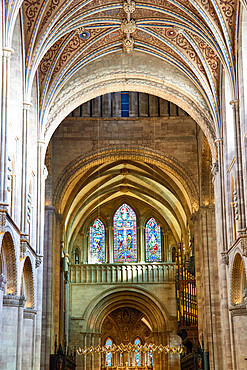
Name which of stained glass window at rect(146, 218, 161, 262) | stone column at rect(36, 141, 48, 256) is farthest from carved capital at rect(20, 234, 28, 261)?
stained glass window at rect(146, 218, 161, 262)

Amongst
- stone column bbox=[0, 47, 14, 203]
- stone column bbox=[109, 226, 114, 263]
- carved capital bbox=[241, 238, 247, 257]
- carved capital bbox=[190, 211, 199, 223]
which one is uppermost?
stone column bbox=[109, 226, 114, 263]

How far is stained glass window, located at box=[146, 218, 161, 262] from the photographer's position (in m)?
41.8

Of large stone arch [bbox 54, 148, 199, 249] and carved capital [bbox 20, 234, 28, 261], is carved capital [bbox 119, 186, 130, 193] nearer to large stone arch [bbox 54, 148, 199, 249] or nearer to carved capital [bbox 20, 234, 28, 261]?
large stone arch [bbox 54, 148, 199, 249]

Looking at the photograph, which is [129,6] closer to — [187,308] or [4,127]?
[4,127]

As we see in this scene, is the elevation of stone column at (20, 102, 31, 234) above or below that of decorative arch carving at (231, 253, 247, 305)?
above

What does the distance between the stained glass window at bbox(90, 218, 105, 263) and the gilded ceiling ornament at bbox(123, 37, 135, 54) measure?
20.0 m

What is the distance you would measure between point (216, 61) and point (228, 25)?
9.58 ft

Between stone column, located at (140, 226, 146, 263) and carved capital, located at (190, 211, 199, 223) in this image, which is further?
stone column, located at (140, 226, 146, 263)

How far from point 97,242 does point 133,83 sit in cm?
1891

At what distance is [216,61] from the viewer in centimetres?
2259

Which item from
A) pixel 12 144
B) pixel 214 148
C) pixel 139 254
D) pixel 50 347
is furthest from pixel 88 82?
pixel 139 254

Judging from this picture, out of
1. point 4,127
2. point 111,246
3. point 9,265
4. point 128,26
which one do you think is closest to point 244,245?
point 9,265

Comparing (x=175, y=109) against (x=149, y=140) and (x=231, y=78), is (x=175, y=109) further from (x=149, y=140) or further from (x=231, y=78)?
(x=231, y=78)

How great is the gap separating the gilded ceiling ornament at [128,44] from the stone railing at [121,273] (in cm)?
1932
